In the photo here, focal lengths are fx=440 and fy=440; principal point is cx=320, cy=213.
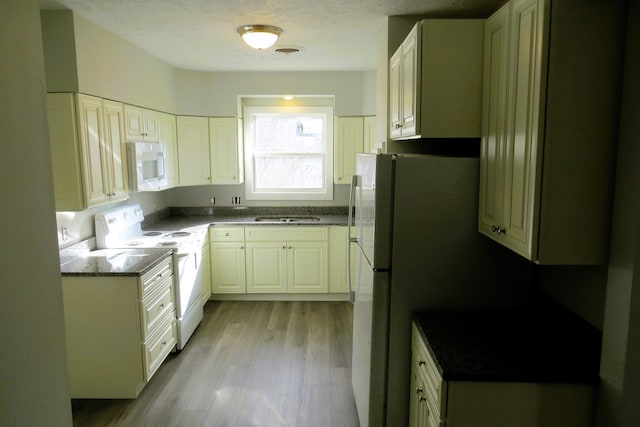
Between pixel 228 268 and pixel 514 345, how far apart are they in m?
3.50

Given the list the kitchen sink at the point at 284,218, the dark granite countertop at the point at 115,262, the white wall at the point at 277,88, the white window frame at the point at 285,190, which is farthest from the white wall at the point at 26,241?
the white window frame at the point at 285,190

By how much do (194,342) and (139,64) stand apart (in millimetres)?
2495

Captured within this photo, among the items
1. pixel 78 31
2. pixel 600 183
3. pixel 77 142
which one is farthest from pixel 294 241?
pixel 600 183

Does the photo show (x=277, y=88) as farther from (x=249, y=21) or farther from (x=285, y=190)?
(x=249, y=21)

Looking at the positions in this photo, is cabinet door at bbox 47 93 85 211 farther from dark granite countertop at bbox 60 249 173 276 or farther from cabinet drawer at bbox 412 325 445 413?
cabinet drawer at bbox 412 325 445 413

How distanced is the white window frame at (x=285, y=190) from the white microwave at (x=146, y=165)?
119 cm

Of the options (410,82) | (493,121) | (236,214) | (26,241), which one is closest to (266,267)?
(236,214)

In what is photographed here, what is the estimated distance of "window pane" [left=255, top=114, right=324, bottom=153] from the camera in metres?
5.39

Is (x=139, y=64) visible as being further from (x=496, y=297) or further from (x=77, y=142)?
(x=496, y=297)

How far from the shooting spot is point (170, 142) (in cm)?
467

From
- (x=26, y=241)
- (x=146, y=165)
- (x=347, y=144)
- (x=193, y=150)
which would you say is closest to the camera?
(x=26, y=241)

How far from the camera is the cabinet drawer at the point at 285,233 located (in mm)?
4766

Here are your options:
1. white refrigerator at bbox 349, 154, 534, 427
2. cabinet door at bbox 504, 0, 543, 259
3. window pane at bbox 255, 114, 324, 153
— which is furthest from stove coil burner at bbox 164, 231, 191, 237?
cabinet door at bbox 504, 0, 543, 259

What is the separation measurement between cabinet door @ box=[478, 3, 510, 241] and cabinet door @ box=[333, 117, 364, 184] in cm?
302
